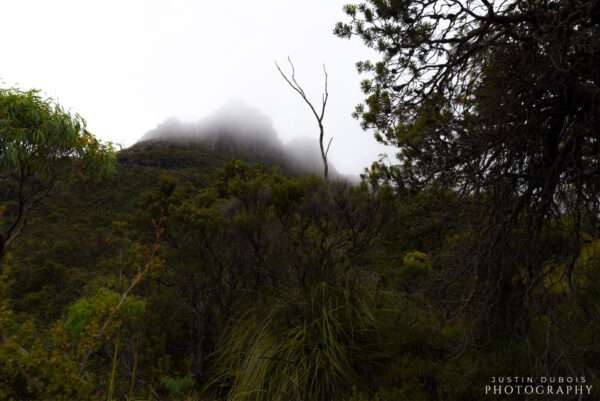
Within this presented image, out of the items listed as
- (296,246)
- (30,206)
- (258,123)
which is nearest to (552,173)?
(296,246)

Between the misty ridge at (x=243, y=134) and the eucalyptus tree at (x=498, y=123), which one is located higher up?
the misty ridge at (x=243, y=134)

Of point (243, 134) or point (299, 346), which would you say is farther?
point (243, 134)

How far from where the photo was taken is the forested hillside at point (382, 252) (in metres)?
2.60

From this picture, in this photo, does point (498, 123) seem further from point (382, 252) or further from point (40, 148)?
point (40, 148)

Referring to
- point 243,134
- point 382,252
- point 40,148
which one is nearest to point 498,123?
point 382,252

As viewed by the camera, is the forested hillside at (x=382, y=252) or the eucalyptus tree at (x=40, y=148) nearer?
the forested hillside at (x=382, y=252)

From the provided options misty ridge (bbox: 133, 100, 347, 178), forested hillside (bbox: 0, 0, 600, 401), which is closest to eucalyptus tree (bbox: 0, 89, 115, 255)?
forested hillside (bbox: 0, 0, 600, 401)

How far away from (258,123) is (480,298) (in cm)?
10303

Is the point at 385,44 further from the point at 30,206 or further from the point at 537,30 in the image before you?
the point at 30,206

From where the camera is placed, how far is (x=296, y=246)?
4.21 metres

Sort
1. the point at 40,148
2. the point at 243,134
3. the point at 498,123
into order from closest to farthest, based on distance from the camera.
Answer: the point at 498,123 → the point at 40,148 → the point at 243,134

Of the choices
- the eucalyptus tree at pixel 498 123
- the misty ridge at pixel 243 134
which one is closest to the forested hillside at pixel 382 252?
the eucalyptus tree at pixel 498 123

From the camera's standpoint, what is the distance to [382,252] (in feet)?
15.9

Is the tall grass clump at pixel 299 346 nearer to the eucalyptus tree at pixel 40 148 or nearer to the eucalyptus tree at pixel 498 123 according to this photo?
the eucalyptus tree at pixel 498 123
